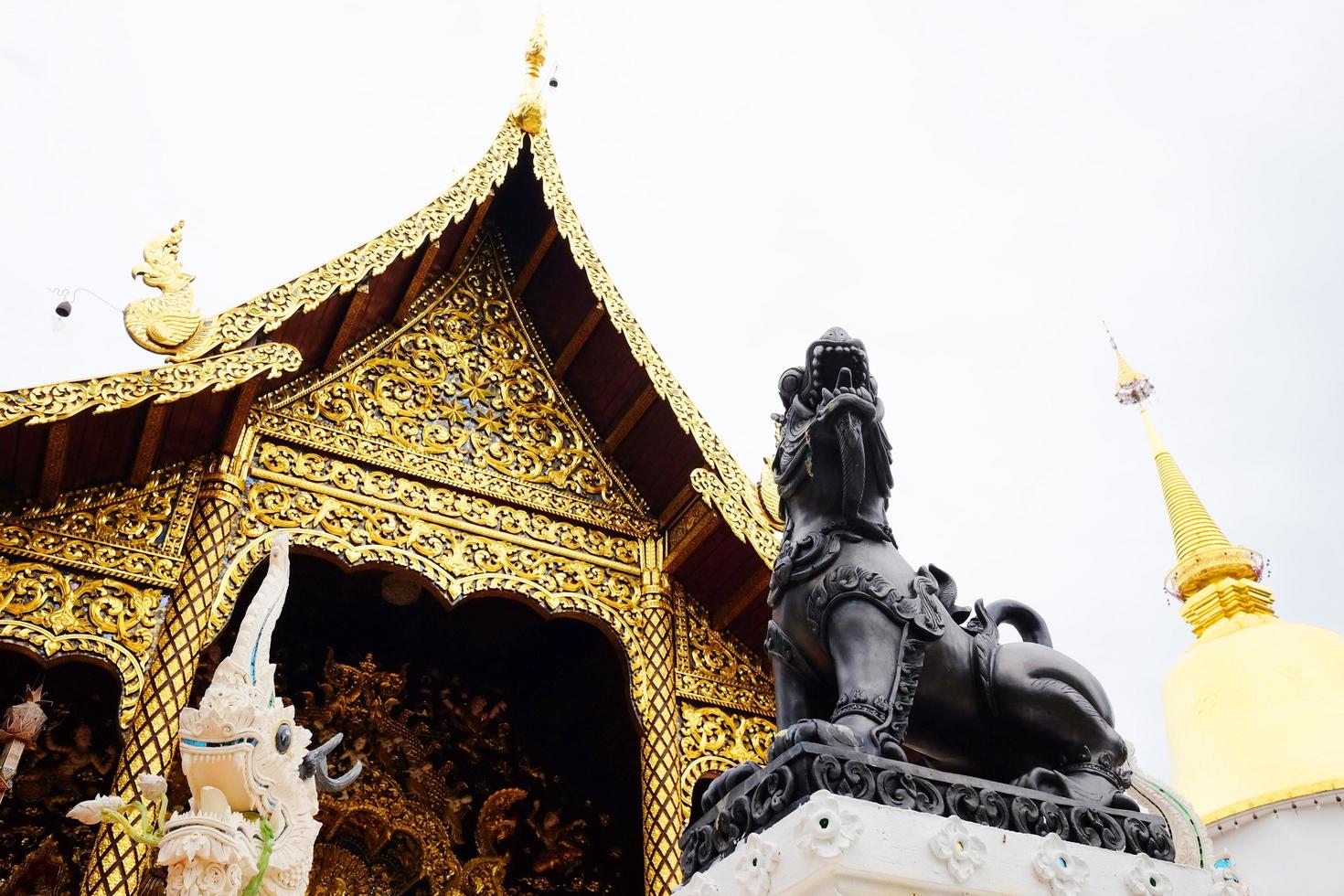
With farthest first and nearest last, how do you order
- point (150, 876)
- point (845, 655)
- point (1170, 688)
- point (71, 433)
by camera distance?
point (1170, 688), point (150, 876), point (71, 433), point (845, 655)

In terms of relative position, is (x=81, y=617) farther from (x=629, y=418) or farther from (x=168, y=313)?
(x=629, y=418)

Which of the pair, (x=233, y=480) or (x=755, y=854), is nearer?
(x=755, y=854)

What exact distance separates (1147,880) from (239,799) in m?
2.16

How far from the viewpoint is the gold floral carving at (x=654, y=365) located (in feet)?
15.0

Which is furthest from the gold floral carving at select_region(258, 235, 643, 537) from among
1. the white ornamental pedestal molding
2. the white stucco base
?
the white stucco base

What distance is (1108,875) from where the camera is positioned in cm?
179

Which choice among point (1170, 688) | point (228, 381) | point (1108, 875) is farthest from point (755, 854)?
point (1170, 688)

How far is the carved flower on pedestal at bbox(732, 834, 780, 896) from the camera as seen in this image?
164cm

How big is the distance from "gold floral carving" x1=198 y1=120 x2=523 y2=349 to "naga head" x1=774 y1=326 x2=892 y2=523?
8.06 ft

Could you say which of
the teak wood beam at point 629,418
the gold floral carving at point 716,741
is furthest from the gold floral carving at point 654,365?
the gold floral carving at point 716,741

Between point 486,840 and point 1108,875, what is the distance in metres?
3.70

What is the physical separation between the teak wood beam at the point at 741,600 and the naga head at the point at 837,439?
7.66ft

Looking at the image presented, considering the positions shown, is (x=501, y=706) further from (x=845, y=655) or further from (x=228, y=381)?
(x=845, y=655)

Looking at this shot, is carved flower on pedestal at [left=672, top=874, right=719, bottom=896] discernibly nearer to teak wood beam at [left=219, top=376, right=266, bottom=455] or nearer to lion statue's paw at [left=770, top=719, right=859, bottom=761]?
lion statue's paw at [left=770, top=719, right=859, bottom=761]
